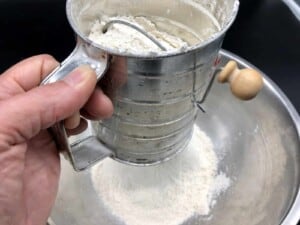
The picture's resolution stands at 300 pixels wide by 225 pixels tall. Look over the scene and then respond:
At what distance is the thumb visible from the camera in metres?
0.38

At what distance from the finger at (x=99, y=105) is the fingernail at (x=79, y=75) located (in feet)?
Result: 0.12

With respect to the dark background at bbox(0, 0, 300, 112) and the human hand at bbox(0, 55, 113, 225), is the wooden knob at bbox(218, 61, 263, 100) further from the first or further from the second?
the dark background at bbox(0, 0, 300, 112)

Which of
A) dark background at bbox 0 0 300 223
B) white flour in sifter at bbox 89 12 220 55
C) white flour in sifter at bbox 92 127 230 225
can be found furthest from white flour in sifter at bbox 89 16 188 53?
dark background at bbox 0 0 300 223

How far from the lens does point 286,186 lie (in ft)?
1.74

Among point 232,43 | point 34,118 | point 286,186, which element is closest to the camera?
point 34,118

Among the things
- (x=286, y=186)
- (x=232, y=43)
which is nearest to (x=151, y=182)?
(x=286, y=186)

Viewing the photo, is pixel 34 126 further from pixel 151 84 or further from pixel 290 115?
pixel 290 115

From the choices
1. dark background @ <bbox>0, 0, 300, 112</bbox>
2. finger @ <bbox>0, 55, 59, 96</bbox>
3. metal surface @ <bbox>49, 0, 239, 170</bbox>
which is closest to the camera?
Answer: metal surface @ <bbox>49, 0, 239, 170</bbox>

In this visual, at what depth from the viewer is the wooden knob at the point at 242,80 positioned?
0.43 meters

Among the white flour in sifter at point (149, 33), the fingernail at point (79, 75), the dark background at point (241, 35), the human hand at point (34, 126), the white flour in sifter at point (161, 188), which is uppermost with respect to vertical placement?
the fingernail at point (79, 75)

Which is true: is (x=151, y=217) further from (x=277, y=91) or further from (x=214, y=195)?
(x=277, y=91)

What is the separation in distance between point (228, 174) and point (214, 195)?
1.4 inches

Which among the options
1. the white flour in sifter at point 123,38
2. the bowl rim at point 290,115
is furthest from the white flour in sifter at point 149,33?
the bowl rim at point 290,115

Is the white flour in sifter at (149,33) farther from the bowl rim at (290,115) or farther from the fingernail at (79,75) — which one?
the bowl rim at (290,115)
